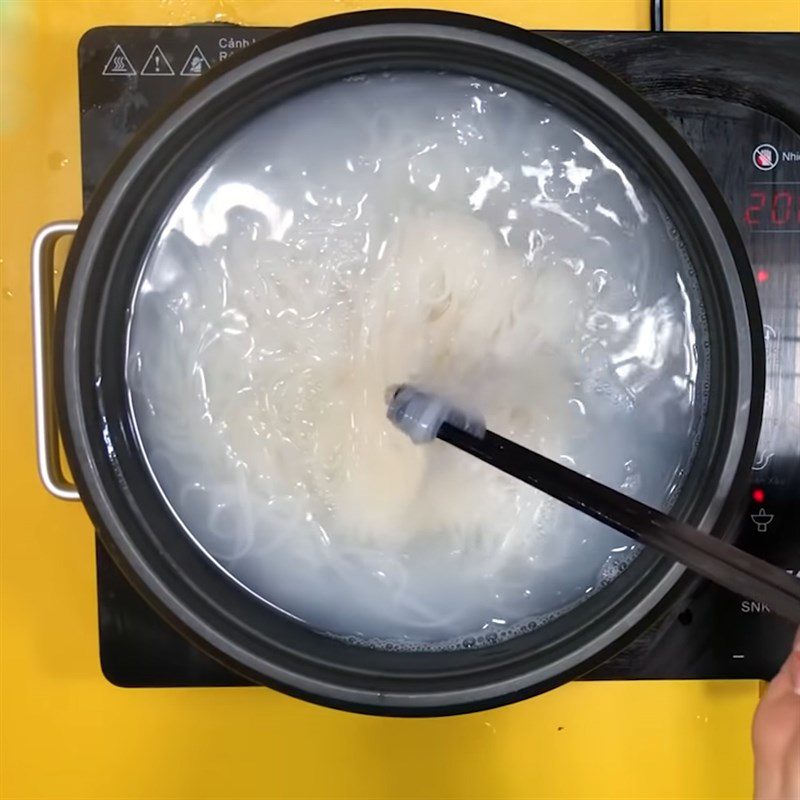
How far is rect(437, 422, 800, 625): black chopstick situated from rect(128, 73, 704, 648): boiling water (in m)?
0.09

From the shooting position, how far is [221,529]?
0.70m

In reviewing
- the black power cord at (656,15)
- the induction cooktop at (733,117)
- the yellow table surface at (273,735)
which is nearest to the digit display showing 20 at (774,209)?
the induction cooktop at (733,117)

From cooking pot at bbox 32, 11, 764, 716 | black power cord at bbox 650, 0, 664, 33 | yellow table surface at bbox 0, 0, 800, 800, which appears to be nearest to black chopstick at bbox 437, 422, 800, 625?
cooking pot at bbox 32, 11, 764, 716

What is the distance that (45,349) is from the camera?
657 millimetres

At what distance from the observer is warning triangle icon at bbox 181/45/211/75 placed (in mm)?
682

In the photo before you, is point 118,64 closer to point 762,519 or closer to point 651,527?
point 651,527

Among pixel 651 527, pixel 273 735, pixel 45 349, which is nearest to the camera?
pixel 651 527

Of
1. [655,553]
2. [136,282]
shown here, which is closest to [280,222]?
[136,282]

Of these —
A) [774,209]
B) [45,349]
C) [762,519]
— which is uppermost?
[774,209]

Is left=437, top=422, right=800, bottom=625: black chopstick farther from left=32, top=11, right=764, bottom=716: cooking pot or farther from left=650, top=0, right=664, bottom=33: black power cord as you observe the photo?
left=650, top=0, right=664, bottom=33: black power cord

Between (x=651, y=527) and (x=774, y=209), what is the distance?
30 cm

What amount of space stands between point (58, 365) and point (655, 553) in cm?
42

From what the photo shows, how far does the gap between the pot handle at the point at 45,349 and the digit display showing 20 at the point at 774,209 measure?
1.69 feet

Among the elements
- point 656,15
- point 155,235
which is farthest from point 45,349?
point 656,15
